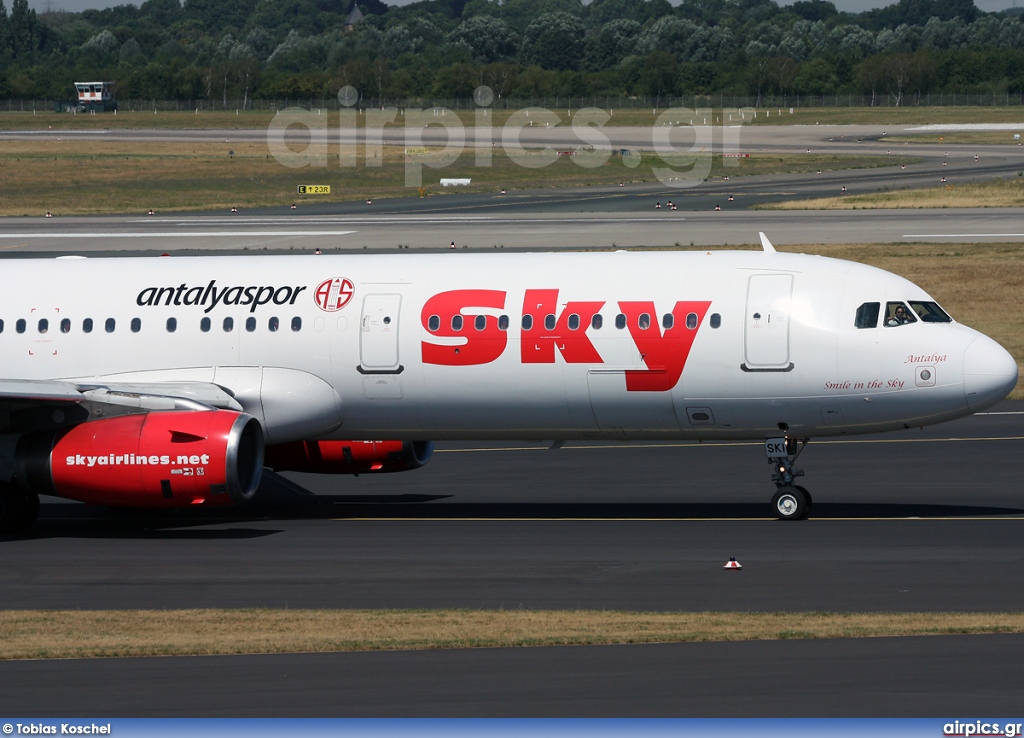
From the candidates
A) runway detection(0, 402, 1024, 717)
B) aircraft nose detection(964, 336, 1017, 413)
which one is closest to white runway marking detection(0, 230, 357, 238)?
runway detection(0, 402, 1024, 717)

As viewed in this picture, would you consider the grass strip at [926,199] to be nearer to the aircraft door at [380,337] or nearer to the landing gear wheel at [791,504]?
the landing gear wheel at [791,504]

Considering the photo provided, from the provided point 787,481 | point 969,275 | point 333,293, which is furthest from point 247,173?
point 787,481

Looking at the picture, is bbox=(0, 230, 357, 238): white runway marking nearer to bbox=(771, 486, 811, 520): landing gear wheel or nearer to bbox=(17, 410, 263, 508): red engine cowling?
bbox=(17, 410, 263, 508): red engine cowling

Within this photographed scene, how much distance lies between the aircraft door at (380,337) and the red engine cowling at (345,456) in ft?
8.22

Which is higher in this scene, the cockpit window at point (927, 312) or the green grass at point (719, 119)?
the cockpit window at point (927, 312)

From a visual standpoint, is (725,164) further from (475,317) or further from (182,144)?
(475,317)

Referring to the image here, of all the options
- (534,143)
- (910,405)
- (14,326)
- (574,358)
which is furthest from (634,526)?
(534,143)

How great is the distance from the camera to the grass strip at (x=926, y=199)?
268ft

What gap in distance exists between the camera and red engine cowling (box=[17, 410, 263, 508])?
81.4ft

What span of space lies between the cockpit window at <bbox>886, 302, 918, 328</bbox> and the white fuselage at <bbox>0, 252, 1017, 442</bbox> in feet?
0.33

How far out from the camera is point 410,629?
19.0 m

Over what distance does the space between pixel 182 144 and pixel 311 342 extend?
414ft

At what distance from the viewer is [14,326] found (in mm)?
28156

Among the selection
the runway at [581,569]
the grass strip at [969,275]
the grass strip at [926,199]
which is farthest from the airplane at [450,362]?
the grass strip at [926,199]
